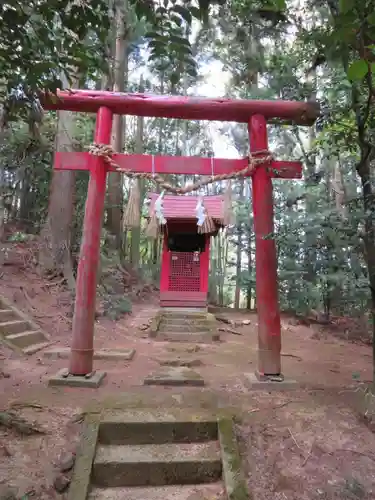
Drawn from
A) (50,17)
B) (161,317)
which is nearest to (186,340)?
(161,317)

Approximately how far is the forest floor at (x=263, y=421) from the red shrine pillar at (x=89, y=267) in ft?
1.35

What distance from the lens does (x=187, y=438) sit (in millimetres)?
3354

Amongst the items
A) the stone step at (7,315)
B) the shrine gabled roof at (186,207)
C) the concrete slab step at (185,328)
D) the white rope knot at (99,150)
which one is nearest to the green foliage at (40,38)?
the white rope knot at (99,150)

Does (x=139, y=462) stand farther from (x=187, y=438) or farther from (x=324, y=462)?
(x=324, y=462)

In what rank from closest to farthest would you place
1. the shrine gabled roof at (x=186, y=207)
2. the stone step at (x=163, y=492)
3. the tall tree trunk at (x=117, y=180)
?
1. the stone step at (x=163, y=492)
2. the shrine gabled roof at (x=186, y=207)
3. the tall tree trunk at (x=117, y=180)

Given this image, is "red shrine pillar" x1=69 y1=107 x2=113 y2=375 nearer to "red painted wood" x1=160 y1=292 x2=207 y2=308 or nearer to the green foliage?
the green foliage

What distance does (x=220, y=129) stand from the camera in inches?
711

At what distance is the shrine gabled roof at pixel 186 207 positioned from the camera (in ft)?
33.1

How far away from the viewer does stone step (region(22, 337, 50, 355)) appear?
5.76 metres

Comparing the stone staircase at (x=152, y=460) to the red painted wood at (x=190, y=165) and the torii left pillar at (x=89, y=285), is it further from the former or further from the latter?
the red painted wood at (x=190, y=165)

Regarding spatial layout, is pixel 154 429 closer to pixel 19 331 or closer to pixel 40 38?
pixel 40 38

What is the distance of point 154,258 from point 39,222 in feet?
32.5

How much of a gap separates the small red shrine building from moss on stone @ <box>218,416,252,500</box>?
6.96 metres

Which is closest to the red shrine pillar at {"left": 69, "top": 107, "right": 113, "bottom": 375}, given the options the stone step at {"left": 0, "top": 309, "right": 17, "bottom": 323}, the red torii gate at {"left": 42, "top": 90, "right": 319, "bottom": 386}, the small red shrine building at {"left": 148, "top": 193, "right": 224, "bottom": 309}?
the red torii gate at {"left": 42, "top": 90, "right": 319, "bottom": 386}
